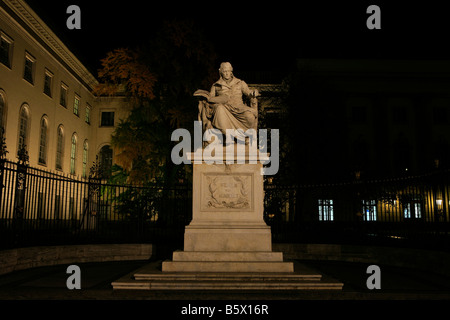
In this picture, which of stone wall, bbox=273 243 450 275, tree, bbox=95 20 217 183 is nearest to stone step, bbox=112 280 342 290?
stone wall, bbox=273 243 450 275

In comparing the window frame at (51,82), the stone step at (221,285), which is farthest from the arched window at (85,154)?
the stone step at (221,285)

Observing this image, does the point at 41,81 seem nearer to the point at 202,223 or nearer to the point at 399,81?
the point at 202,223

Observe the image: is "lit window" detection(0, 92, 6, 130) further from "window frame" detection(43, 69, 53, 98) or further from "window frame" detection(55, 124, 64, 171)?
"window frame" detection(55, 124, 64, 171)

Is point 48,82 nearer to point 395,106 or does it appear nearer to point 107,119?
point 107,119

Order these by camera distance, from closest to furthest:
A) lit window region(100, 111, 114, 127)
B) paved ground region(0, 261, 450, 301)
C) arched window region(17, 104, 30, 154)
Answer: paved ground region(0, 261, 450, 301)
arched window region(17, 104, 30, 154)
lit window region(100, 111, 114, 127)

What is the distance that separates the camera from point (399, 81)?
128ft

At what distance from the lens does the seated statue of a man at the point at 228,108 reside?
8.70 meters

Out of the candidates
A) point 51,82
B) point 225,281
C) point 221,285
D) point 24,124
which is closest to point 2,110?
point 24,124

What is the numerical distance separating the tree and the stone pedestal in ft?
47.1

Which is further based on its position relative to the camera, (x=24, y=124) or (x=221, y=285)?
(x=24, y=124)

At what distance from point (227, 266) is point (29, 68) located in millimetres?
24442

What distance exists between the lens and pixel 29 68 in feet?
89.2

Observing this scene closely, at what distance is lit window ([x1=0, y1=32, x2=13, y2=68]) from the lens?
23438 mm

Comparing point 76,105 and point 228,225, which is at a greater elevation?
point 76,105
